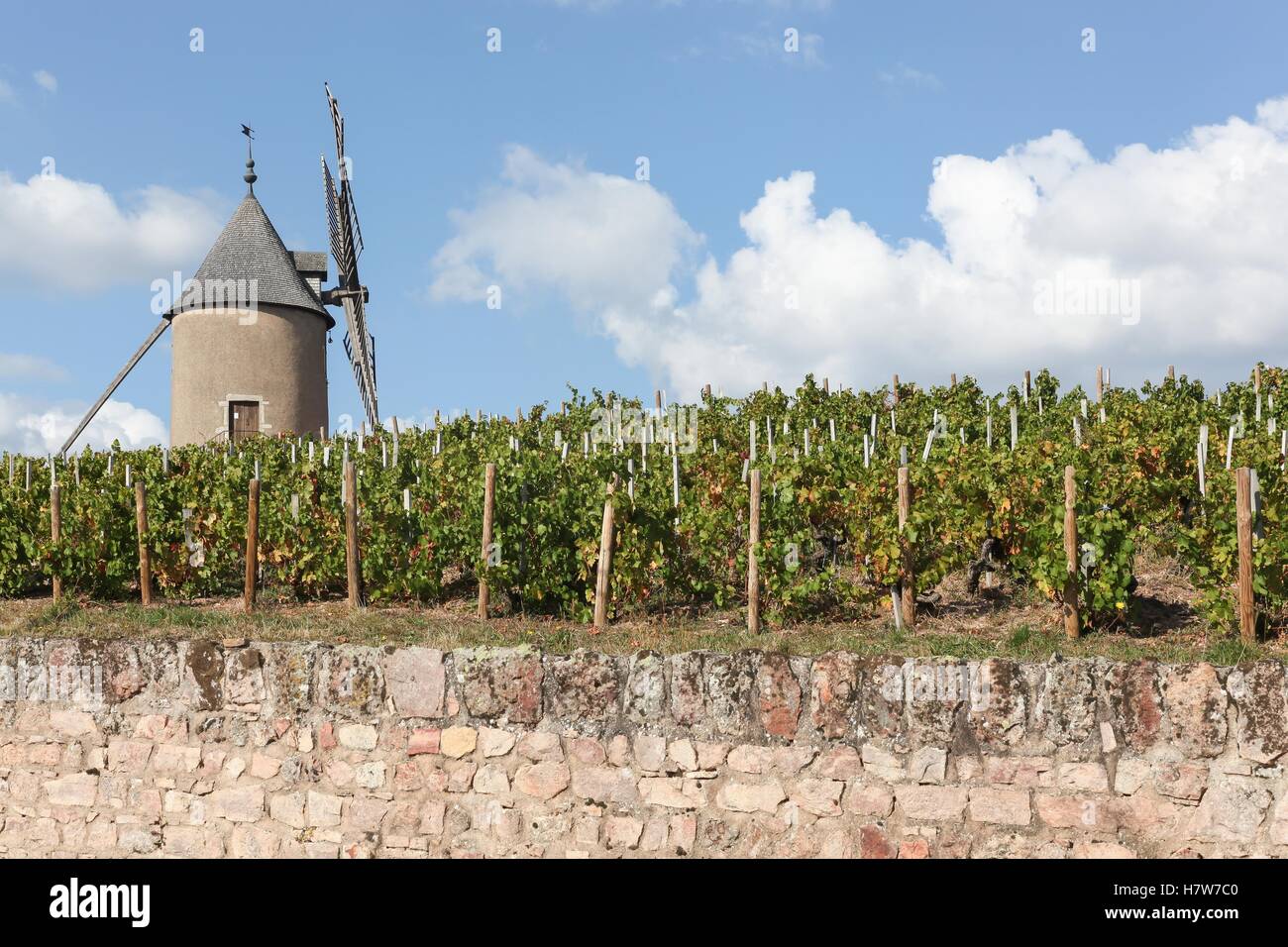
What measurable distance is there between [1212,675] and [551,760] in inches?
160

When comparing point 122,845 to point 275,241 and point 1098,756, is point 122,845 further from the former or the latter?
point 275,241

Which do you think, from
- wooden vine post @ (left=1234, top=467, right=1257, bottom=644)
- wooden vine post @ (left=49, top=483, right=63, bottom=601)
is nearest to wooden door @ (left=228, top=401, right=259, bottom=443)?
wooden vine post @ (left=49, top=483, right=63, bottom=601)

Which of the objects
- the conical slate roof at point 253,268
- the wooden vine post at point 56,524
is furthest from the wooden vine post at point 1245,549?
the conical slate roof at point 253,268

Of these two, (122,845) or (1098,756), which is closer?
(1098,756)

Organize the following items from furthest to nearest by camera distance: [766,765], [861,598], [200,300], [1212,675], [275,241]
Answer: [275,241]
[200,300]
[861,598]
[766,765]
[1212,675]

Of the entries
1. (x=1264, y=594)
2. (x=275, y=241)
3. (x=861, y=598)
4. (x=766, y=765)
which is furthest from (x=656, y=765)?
(x=275, y=241)

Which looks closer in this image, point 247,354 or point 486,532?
point 486,532

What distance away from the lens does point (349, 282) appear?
31.7 metres

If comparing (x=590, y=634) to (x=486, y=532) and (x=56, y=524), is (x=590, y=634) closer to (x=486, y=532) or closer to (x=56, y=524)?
(x=486, y=532)

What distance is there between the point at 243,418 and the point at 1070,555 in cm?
2000

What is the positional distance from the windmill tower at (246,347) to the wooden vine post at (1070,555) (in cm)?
→ 1930

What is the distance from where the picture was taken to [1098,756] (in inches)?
249

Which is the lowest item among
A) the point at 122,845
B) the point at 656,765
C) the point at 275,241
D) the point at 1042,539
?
the point at 122,845

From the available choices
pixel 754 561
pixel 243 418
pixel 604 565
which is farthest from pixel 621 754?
pixel 243 418
